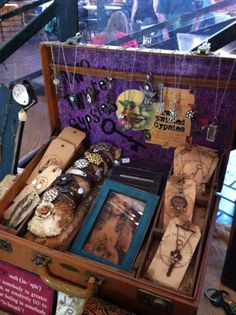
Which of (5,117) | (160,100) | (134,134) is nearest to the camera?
(160,100)

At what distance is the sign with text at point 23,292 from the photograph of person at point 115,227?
0.68ft

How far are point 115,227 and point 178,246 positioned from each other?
195mm

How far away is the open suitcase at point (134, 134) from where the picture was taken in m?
0.78

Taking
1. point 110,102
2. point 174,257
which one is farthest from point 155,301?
point 110,102

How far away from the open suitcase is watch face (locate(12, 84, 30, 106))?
0.08 metres

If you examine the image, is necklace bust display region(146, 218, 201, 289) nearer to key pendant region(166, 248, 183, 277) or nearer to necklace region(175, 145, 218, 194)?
key pendant region(166, 248, 183, 277)

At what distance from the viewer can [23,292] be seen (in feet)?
3.18

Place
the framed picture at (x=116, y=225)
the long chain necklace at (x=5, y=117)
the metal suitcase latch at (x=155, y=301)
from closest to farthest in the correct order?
the metal suitcase latch at (x=155, y=301) → the framed picture at (x=116, y=225) → the long chain necklace at (x=5, y=117)

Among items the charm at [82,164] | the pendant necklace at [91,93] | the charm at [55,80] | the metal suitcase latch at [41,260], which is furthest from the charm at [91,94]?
the metal suitcase latch at [41,260]

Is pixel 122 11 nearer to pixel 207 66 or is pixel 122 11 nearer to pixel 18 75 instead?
pixel 18 75

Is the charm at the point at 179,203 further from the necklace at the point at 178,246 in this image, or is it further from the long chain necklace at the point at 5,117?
the long chain necklace at the point at 5,117

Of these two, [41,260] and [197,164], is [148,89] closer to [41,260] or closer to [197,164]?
[197,164]

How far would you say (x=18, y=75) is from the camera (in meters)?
2.28

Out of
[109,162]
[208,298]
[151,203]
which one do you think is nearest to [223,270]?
[208,298]
